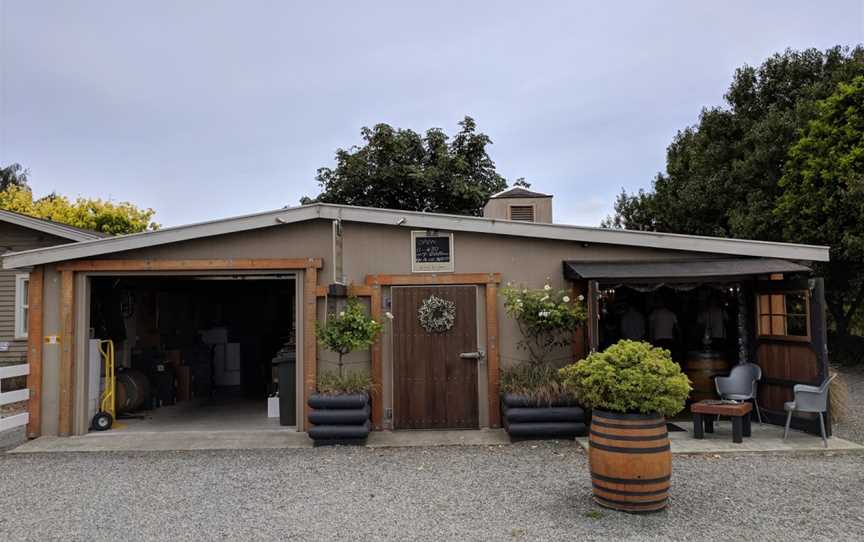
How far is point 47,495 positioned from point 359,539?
3.16 metres

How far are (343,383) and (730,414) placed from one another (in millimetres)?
4436

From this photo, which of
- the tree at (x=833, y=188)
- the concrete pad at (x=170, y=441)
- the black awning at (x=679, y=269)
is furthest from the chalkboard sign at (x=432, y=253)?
the tree at (x=833, y=188)

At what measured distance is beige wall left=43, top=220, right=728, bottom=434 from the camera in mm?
7668

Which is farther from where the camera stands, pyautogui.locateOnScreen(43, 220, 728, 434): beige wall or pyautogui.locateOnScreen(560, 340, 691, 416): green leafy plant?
pyautogui.locateOnScreen(43, 220, 728, 434): beige wall

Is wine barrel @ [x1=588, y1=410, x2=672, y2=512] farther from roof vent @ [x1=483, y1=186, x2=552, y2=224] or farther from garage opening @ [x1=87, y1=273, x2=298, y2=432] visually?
roof vent @ [x1=483, y1=186, x2=552, y2=224]

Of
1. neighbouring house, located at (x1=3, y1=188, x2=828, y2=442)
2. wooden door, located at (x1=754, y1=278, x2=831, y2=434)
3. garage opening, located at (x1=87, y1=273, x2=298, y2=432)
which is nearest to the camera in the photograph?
wooden door, located at (x1=754, y1=278, x2=831, y2=434)

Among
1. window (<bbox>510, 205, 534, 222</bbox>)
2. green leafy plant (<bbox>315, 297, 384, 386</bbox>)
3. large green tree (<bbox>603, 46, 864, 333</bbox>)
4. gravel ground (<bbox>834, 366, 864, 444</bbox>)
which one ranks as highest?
large green tree (<bbox>603, 46, 864, 333</bbox>)

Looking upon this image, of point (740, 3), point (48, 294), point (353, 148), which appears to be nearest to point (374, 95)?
point (353, 148)

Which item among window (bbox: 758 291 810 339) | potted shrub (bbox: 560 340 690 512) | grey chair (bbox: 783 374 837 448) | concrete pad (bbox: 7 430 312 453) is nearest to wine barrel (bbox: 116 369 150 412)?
concrete pad (bbox: 7 430 312 453)

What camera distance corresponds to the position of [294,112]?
14641 mm

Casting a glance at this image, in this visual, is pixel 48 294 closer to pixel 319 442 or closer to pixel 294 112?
pixel 319 442

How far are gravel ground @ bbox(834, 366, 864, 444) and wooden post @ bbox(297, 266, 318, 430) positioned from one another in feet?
21.3

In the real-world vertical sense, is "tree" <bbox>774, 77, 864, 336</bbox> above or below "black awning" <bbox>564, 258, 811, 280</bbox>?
above

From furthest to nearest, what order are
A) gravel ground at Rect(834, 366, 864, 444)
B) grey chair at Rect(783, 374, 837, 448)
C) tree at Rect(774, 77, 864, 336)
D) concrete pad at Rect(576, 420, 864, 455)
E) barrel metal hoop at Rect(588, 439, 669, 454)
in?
tree at Rect(774, 77, 864, 336)
gravel ground at Rect(834, 366, 864, 444)
grey chair at Rect(783, 374, 837, 448)
concrete pad at Rect(576, 420, 864, 455)
barrel metal hoop at Rect(588, 439, 669, 454)
